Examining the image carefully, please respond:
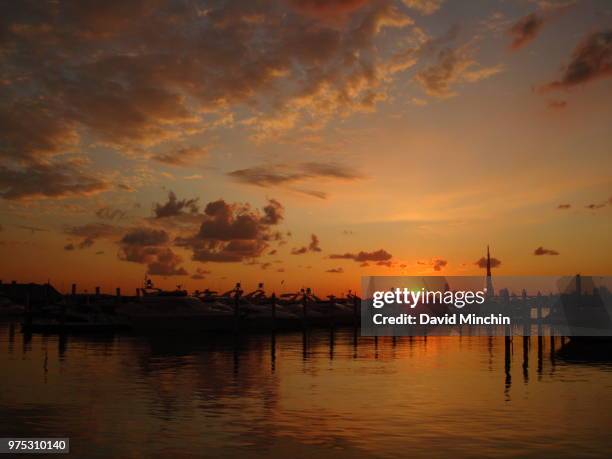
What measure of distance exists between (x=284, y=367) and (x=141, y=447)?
69.7ft

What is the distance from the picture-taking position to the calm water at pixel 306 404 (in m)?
19.2

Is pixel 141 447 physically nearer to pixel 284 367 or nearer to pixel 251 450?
pixel 251 450

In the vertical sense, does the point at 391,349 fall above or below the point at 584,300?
below

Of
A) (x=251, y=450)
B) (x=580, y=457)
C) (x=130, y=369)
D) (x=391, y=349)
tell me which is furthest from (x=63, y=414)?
(x=391, y=349)

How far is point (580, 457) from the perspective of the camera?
18.2 meters

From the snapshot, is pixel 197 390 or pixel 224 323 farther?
pixel 224 323

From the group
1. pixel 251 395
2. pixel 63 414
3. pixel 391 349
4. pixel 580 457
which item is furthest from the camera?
pixel 391 349

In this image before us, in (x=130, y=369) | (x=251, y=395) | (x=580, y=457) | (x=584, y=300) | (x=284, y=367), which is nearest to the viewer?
(x=580, y=457)

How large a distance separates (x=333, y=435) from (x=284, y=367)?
19.3m

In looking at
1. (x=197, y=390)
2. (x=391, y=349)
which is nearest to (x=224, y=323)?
(x=391, y=349)

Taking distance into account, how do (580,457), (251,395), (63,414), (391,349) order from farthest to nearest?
(391,349) < (251,395) < (63,414) < (580,457)

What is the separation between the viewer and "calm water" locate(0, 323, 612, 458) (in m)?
19.2

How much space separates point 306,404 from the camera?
26.0m

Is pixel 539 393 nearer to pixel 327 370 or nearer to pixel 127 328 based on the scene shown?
pixel 327 370
